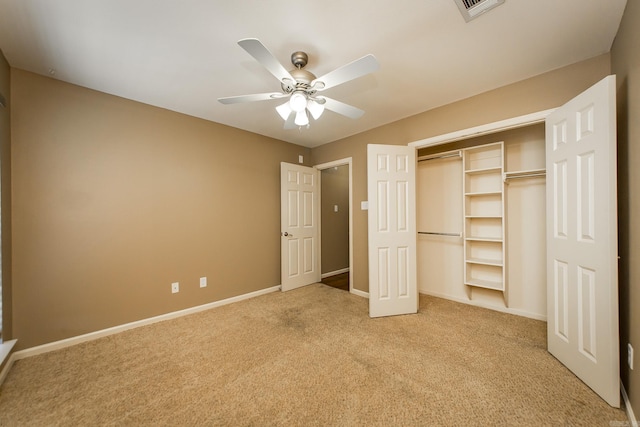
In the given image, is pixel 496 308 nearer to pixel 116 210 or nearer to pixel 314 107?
pixel 314 107

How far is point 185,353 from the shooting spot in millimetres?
2172

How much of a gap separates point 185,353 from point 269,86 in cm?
262

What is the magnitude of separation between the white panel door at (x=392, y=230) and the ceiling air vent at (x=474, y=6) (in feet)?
4.79

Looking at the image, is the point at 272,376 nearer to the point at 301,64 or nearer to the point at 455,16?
the point at 301,64

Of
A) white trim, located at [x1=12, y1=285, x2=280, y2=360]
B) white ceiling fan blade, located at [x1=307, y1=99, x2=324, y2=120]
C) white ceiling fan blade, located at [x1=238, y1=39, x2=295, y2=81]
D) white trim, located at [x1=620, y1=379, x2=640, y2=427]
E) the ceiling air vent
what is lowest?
white trim, located at [x1=12, y1=285, x2=280, y2=360]

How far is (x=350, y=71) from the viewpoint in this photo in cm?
156

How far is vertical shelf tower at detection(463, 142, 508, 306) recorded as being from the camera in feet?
9.88

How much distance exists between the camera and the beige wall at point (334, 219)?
4.84 metres

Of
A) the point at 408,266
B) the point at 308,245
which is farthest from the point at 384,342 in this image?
the point at 308,245

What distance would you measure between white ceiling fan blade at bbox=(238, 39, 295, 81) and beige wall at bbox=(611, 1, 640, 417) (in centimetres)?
209

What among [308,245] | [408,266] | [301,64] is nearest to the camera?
[301,64]

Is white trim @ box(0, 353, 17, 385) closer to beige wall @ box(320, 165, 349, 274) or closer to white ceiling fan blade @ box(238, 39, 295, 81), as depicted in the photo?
white ceiling fan blade @ box(238, 39, 295, 81)

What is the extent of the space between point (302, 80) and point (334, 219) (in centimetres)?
352

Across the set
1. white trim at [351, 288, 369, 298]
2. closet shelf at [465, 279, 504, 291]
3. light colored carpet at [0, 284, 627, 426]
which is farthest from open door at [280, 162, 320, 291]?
closet shelf at [465, 279, 504, 291]
